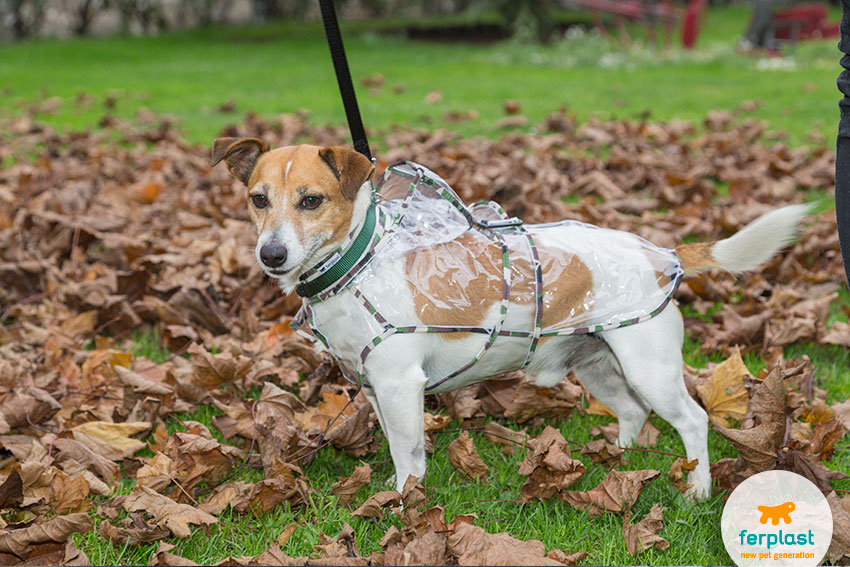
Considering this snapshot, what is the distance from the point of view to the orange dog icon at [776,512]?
2.59m

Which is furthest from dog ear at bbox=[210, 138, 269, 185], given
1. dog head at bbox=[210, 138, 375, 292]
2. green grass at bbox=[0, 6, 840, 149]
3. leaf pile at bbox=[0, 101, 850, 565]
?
green grass at bbox=[0, 6, 840, 149]

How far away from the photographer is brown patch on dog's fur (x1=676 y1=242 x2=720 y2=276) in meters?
3.06

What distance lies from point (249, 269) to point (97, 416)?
4.71 feet

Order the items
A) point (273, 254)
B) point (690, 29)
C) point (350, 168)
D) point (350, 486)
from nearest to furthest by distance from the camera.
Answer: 1. point (273, 254)
2. point (350, 168)
3. point (350, 486)
4. point (690, 29)

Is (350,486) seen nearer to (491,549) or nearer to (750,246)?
(491,549)

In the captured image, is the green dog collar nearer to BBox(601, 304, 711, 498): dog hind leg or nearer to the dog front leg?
the dog front leg

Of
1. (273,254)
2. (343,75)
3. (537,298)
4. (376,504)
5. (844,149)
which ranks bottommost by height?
(376,504)

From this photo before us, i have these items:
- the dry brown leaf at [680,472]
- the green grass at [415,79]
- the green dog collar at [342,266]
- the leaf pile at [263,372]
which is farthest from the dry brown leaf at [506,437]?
the green grass at [415,79]

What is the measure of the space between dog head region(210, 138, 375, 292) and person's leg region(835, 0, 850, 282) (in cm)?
148

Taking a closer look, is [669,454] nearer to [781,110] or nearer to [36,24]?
[781,110]

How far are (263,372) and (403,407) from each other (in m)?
1.21

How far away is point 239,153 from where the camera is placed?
2.96 metres

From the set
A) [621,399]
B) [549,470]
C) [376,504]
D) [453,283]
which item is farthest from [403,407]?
[621,399]

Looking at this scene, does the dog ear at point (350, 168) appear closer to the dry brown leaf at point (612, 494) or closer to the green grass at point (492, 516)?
the green grass at point (492, 516)
